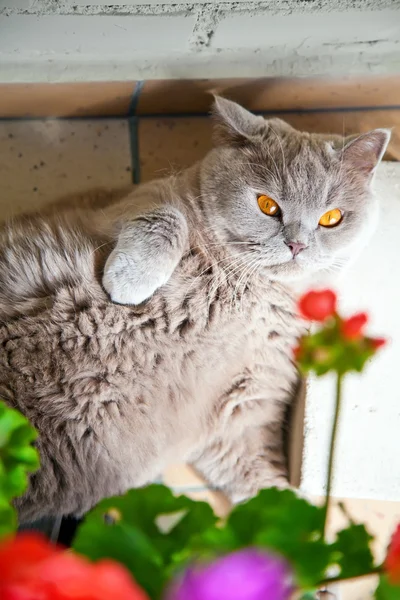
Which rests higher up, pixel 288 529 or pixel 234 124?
pixel 234 124

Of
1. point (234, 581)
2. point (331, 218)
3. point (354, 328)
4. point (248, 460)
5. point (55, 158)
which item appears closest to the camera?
point (234, 581)

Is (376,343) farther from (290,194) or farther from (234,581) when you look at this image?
(290,194)

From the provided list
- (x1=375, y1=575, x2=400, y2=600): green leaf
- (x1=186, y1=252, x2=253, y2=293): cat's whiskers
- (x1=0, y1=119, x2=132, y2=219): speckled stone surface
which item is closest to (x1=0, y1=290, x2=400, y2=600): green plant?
(x1=375, y1=575, x2=400, y2=600): green leaf

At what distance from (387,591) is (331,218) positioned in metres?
0.97

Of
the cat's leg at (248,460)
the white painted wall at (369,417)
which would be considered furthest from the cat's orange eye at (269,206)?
the cat's leg at (248,460)

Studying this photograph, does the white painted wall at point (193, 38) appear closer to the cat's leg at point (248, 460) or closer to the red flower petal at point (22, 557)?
the cat's leg at point (248, 460)

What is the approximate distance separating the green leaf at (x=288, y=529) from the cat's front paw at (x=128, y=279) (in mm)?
731

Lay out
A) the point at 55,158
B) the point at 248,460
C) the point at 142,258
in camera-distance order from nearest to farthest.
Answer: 1. the point at 142,258
2. the point at 248,460
3. the point at 55,158

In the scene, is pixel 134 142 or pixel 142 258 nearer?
pixel 142 258

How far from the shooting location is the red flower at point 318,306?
0.41 meters

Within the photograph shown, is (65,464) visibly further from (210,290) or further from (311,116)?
(311,116)

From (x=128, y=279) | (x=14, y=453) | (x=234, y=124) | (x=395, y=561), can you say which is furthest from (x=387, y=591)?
(x=234, y=124)

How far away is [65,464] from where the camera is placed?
3.86 ft

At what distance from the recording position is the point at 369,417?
129cm
